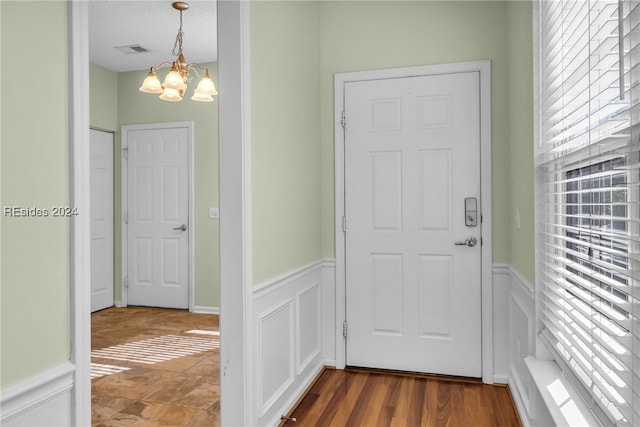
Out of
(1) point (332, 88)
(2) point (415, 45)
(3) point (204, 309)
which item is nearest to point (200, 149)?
(3) point (204, 309)

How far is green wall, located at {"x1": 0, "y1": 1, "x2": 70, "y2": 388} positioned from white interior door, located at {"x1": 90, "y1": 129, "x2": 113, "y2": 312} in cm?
412

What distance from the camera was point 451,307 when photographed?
2.94 metres

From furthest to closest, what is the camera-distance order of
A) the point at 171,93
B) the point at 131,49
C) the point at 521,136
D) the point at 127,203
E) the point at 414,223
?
the point at 127,203
the point at 131,49
the point at 171,93
the point at 414,223
the point at 521,136

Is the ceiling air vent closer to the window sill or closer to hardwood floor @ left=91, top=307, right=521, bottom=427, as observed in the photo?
hardwood floor @ left=91, top=307, right=521, bottom=427

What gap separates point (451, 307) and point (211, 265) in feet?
8.94

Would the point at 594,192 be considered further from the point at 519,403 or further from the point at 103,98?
the point at 103,98

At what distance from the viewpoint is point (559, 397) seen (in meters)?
1.49

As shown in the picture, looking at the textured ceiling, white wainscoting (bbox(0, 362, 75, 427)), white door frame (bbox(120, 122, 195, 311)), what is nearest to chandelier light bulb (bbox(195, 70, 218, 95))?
the textured ceiling

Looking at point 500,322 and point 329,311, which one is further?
point 329,311

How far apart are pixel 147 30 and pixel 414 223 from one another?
2.92m

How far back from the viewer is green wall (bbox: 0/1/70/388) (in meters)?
0.93

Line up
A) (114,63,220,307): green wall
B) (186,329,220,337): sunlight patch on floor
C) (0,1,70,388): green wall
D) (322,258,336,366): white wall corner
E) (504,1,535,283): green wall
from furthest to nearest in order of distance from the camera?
(114,63,220,307): green wall → (186,329,220,337): sunlight patch on floor → (322,258,336,366): white wall corner → (504,1,535,283): green wall → (0,1,70,388): green wall

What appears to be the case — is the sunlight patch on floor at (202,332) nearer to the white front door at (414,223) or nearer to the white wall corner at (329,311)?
the white wall corner at (329,311)

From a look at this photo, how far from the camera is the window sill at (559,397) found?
1.31m
